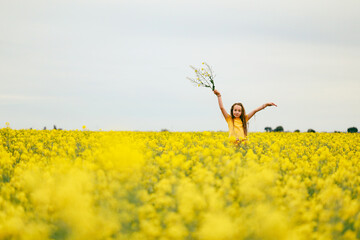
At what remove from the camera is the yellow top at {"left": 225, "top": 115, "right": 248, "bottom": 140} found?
966cm

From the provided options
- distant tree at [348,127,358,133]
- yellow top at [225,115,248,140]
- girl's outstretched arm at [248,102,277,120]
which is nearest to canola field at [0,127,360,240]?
girl's outstretched arm at [248,102,277,120]

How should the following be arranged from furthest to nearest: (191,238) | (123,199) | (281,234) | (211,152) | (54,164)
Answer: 1. (211,152)
2. (54,164)
3. (123,199)
4. (191,238)
5. (281,234)

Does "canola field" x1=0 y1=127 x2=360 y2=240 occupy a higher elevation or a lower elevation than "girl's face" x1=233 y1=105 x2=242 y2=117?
lower

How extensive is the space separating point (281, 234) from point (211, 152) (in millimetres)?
4031

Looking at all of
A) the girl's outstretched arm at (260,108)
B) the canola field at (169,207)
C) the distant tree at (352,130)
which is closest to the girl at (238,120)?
the girl's outstretched arm at (260,108)

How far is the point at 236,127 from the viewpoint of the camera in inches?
383

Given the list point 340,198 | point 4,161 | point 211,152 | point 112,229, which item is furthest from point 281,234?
point 4,161

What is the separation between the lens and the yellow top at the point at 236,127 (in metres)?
9.66

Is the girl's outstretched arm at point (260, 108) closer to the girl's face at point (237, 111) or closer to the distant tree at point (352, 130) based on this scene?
the girl's face at point (237, 111)

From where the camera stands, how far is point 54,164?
20.3 ft

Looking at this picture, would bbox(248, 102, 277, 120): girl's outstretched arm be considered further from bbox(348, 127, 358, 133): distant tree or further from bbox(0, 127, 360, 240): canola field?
bbox(348, 127, 358, 133): distant tree

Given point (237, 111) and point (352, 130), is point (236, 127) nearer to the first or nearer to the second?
point (237, 111)

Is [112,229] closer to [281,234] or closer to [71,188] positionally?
[71,188]

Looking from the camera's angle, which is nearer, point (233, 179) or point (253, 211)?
point (253, 211)
